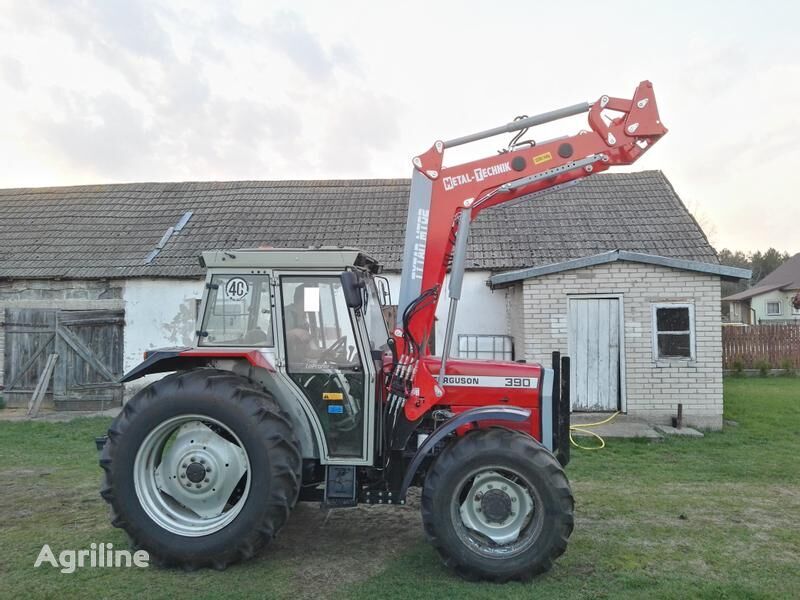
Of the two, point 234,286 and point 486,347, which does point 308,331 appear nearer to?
point 234,286

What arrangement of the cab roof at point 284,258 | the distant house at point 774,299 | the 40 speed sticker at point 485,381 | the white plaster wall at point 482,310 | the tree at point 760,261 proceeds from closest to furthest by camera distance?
the cab roof at point 284,258 < the 40 speed sticker at point 485,381 < the white plaster wall at point 482,310 < the distant house at point 774,299 < the tree at point 760,261

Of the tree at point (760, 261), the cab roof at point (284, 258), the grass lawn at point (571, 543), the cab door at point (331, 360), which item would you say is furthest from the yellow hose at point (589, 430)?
the tree at point (760, 261)

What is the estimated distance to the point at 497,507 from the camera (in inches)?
158

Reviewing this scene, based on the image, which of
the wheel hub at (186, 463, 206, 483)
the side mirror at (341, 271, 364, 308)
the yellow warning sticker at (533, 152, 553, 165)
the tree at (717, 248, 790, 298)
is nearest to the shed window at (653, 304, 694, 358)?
the yellow warning sticker at (533, 152, 553, 165)

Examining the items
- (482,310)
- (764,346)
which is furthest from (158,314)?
(764,346)

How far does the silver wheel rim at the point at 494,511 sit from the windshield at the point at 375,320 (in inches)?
48.7

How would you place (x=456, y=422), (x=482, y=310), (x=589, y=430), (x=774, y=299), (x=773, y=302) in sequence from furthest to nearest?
(x=773, y=302) < (x=774, y=299) < (x=482, y=310) < (x=589, y=430) < (x=456, y=422)

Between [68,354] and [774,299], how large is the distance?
35.2 metres

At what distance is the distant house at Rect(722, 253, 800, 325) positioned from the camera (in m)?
32.0

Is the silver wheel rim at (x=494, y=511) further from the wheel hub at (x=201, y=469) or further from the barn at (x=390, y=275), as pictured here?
the barn at (x=390, y=275)

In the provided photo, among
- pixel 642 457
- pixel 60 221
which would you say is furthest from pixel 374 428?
pixel 60 221

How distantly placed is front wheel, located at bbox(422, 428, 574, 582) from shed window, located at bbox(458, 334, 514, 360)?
675 centimetres

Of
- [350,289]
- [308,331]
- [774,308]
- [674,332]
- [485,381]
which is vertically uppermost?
[774,308]

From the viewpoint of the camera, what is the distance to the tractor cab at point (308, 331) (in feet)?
14.1
